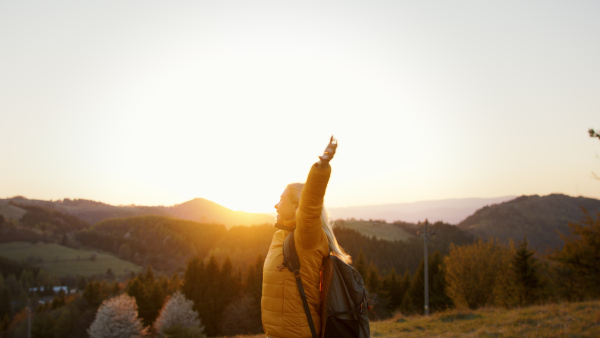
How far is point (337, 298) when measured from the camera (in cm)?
303

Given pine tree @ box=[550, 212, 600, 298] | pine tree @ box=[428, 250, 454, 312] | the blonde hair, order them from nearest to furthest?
1. the blonde hair
2. pine tree @ box=[550, 212, 600, 298]
3. pine tree @ box=[428, 250, 454, 312]

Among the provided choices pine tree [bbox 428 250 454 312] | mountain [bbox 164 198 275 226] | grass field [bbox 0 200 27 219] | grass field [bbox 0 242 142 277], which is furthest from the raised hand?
grass field [bbox 0 200 27 219]

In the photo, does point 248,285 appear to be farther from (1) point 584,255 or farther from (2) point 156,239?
(2) point 156,239

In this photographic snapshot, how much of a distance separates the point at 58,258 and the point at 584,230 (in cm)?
11829

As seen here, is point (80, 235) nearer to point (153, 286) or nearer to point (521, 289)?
point (153, 286)

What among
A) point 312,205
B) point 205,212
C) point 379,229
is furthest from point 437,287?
point 205,212

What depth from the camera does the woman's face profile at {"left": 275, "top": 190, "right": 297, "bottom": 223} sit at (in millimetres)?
3258

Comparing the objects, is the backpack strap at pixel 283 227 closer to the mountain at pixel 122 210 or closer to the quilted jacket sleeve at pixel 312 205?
the quilted jacket sleeve at pixel 312 205

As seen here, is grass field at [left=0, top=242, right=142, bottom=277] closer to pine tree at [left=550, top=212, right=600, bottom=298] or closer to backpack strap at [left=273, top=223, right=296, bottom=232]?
pine tree at [left=550, top=212, right=600, bottom=298]

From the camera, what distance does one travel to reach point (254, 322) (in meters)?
47.2

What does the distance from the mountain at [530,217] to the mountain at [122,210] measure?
7776 centimetres

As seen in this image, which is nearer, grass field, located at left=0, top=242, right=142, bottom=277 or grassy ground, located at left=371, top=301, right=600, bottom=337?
grassy ground, located at left=371, top=301, right=600, bottom=337

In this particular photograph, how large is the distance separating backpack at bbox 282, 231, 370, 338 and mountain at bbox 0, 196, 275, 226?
11437cm

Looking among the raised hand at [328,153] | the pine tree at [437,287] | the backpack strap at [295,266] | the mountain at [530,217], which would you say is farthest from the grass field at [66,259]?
the raised hand at [328,153]
